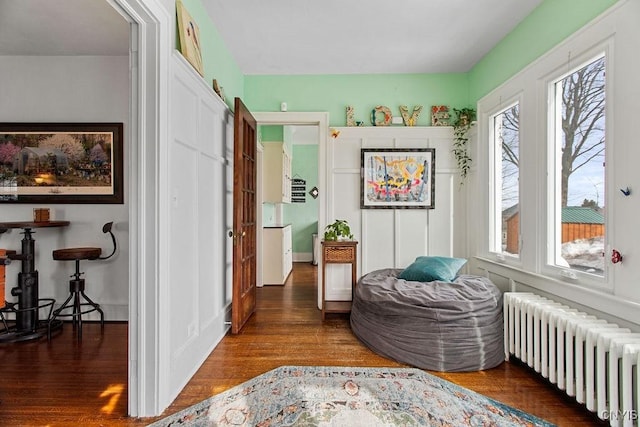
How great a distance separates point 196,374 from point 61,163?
8.90ft

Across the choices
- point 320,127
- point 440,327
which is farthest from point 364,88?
point 440,327

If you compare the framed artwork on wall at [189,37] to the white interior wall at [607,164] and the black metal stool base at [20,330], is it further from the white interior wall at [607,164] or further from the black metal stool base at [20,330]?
the white interior wall at [607,164]

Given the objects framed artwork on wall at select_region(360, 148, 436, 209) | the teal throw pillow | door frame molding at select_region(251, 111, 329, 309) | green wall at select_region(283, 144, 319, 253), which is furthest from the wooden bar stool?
green wall at select_region(283, 144, 319, 253)

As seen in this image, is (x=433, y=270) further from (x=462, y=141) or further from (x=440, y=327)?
(x=462, y=141)

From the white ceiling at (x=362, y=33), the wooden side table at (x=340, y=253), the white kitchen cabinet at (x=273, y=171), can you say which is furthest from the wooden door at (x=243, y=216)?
the white kitchen cabinet at (x=273, y=171)

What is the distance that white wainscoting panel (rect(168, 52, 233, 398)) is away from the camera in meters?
2.04

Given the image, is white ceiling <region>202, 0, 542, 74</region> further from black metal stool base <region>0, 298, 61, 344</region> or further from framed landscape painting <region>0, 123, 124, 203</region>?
black metal stool base <region>0, 298, 61, 344</region>

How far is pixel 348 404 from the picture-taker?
6.23 ft

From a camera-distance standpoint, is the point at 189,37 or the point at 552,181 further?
the point at 552,181

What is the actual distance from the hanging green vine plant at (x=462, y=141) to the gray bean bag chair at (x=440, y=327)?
5.16ft

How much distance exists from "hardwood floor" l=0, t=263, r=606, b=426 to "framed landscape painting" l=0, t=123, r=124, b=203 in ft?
4.65

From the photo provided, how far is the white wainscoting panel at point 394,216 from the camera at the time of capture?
3756 millimetres

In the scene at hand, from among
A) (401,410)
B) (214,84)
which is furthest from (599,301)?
(214,84)

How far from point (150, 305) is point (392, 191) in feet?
9.15
